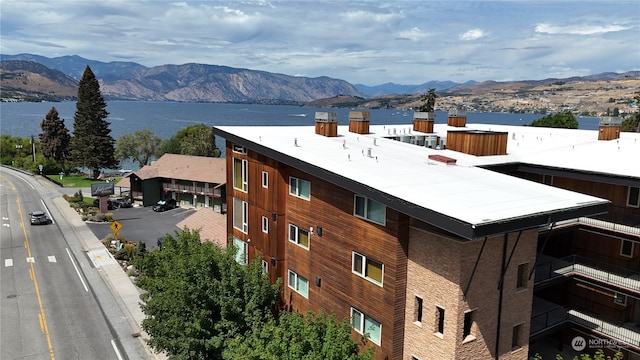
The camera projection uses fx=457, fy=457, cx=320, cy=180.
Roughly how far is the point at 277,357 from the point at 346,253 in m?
6.23

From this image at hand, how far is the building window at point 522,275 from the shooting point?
19.0 meters

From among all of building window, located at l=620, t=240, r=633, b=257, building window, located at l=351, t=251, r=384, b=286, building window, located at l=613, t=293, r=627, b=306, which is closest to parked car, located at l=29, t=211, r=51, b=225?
building window, located at l=351, t=251, r=384, b=286

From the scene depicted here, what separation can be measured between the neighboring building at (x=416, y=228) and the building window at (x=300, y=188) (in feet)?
0.34

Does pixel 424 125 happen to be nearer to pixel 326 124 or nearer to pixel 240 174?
pixel 326 124

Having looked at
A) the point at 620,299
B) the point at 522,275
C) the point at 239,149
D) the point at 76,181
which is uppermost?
the point at 239,149

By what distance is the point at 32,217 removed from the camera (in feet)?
190

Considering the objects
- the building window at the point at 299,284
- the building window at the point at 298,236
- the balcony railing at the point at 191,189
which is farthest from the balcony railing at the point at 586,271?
the balcony railing at the point at 191,189

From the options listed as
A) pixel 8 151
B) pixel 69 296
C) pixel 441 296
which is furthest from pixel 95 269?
pixel 8 151

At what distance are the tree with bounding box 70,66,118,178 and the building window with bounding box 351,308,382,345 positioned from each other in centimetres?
9016

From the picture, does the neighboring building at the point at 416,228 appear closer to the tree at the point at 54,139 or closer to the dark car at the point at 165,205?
the dark car at the point at 165,205

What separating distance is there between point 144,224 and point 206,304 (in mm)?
41078

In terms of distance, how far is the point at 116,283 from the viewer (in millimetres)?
38625

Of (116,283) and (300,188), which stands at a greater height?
(300,188)

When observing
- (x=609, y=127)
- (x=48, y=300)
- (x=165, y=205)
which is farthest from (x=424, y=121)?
(x=165, y=205)
